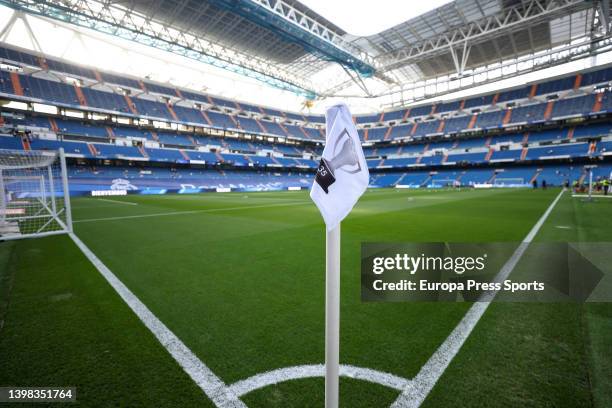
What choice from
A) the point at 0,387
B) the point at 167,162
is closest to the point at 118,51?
the point at 167,162

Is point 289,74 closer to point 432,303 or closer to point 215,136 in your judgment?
point 215,136

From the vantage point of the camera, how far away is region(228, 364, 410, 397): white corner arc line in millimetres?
1701

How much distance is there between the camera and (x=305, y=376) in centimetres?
180

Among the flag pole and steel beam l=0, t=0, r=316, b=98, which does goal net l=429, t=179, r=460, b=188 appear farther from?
the flag pole

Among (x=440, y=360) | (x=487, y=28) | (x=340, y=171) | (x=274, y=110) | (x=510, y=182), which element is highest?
(x=274, y=110)

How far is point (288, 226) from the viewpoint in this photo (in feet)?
27.1

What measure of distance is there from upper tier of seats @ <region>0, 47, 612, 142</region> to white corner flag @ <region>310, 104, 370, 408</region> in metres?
47.0

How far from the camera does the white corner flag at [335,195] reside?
1222mm

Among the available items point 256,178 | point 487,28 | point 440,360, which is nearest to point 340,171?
point 440,360

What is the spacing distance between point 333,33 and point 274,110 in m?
37.0

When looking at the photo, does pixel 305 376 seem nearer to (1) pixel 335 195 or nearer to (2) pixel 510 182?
(1) pixel 335 195

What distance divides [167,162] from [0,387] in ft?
147

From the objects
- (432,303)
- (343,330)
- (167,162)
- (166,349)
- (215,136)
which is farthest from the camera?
(215,136)

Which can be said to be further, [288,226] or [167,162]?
[167,162]
